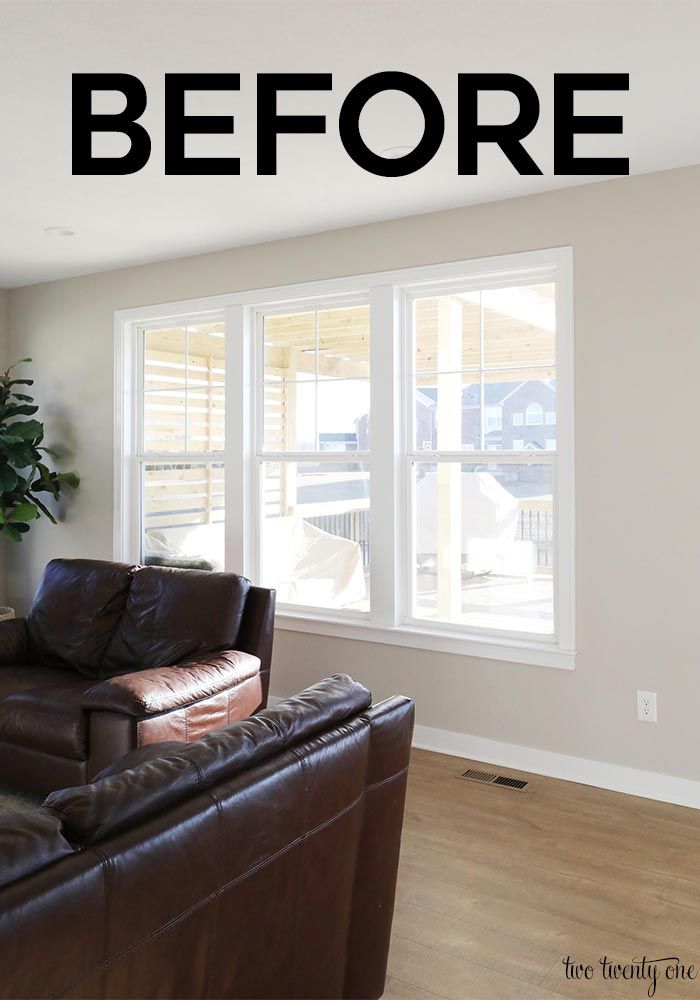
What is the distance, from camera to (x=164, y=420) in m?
5.27

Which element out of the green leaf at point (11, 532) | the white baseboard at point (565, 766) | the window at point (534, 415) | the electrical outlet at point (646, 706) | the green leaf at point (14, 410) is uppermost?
the green leaf at point (14, 410)

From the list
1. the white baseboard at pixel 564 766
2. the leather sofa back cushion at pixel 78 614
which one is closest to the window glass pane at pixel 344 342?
the leather sofa back cushion at pixel 78 614

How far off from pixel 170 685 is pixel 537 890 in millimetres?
1540

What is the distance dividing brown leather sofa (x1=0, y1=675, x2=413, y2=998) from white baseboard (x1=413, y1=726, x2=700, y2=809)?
1.83m

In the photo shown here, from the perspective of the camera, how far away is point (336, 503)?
15.0ft

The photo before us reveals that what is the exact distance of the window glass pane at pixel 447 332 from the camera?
411 cm

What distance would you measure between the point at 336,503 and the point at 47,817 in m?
3.29

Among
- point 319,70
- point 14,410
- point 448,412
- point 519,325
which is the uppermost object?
point 319,70

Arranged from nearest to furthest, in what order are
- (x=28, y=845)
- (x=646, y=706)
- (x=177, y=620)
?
1. (x=28, y=845)
2. (x=646, y=706)
3. (x=177, y=620)

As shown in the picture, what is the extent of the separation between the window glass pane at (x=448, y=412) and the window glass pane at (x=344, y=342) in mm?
373

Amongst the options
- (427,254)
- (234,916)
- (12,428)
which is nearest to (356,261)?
(427,254)

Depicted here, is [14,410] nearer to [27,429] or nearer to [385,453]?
[27,429]

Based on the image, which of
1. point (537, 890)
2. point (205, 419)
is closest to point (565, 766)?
point (537, 890)

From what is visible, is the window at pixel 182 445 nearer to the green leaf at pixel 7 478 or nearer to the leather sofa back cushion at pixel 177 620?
the green leaf at pixel 7 478
